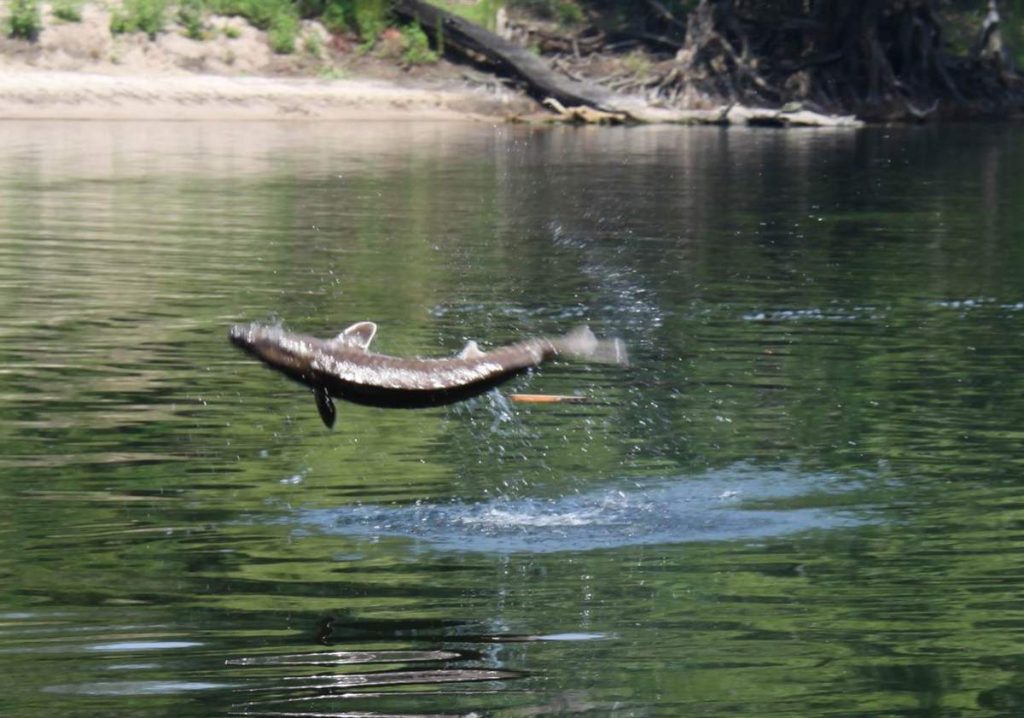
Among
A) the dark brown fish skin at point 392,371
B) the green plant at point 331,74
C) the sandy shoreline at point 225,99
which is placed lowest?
the dark brown fish skin at point 392,371

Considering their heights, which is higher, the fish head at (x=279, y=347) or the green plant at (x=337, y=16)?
the green plant at (x=337, y=16)

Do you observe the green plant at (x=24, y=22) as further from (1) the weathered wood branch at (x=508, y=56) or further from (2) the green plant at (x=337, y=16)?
(1) the weathered wood branch at (x=508, y=56)

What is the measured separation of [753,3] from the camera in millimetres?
50625

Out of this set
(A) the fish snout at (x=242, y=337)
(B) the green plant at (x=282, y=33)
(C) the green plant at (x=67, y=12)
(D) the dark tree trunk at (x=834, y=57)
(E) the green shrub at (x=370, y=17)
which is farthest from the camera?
(D) the dark tree trunk at (x=834, y=57)

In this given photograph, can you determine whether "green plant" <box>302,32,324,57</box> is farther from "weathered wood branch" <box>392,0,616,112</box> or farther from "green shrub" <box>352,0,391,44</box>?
"weathered wood branch" <box>392,0,616,112</box>

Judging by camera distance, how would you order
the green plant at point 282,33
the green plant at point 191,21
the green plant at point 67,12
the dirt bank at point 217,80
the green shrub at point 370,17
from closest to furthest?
the dirt bank at point 217,80 < the green plant at point 67,12 < the green plant at point 191,21 < the green plant at point 282,33 < the green shrub at point 370,17

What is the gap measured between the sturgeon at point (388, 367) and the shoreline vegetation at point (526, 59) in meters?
35.6

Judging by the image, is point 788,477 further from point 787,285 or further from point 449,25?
point 449,25

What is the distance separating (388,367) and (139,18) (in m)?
37.9

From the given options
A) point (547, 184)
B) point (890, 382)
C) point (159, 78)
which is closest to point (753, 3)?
point (159, 78)

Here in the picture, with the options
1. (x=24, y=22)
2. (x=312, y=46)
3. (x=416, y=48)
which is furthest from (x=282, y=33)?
(x=24, y=22)

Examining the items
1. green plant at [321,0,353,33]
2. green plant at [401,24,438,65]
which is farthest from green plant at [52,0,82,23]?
green plant at [401,24,438,65]

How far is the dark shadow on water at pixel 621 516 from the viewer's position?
9.14 m

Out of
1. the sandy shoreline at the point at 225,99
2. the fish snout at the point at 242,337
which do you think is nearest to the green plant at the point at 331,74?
the sandy shoreline at the point at 225,99
